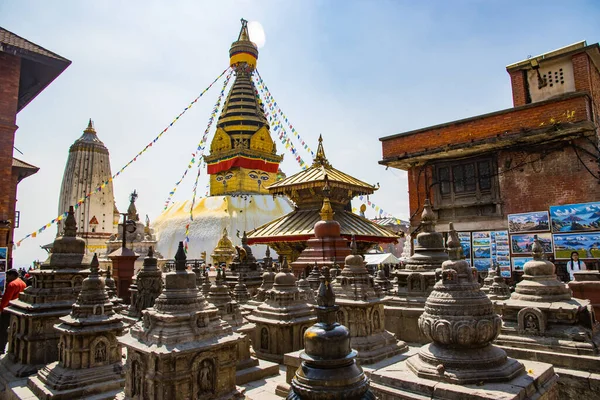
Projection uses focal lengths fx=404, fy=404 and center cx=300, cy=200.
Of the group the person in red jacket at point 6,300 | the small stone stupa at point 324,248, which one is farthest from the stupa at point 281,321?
the person in red jacket at point 6,300

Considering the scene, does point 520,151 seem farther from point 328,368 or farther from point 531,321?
point 328,368

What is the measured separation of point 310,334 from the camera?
2516 millimetres

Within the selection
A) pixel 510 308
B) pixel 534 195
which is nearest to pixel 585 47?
pixel 534 195

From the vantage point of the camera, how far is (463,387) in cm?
319

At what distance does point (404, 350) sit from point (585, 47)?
33.4ft

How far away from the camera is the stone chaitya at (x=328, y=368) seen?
7.73 ft

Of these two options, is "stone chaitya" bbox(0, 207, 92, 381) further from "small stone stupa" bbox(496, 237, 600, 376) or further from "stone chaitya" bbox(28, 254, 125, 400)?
"small stone stupa" bbox(496, 237, 600, 376)

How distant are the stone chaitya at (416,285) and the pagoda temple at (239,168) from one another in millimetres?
24057

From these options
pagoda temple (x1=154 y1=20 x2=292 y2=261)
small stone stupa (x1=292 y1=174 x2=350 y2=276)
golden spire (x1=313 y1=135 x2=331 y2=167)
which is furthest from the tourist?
pagoda temple (x1=154 y1=20 x2=292 y2=261)

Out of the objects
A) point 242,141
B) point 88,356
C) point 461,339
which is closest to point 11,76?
point 88,356

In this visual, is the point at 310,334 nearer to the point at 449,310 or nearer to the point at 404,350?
the point at 449,310

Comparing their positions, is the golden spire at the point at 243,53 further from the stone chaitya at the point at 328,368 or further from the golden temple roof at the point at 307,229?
the stone chaitya at the point at 328,368

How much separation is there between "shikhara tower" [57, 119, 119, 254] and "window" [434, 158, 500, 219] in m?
25.7

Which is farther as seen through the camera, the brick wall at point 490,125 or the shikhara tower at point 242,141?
the shikhara tower at point 242,141
